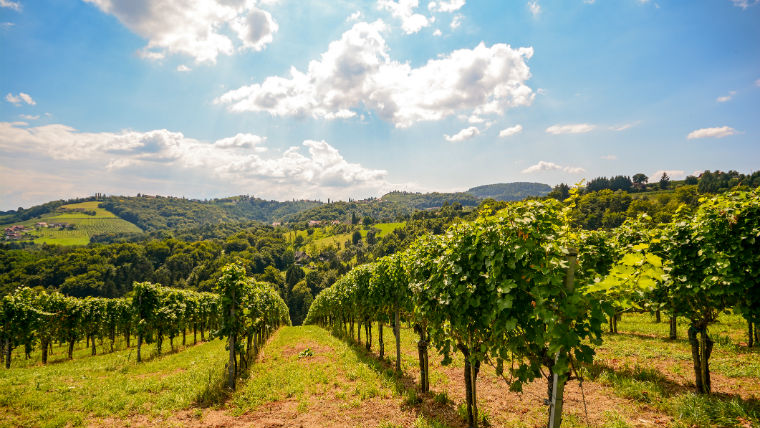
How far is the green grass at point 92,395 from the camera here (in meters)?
9.15

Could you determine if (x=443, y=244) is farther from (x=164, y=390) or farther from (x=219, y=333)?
(x=164, y=390)

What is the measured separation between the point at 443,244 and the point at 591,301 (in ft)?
14.4

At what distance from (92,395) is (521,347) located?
15.7 metres

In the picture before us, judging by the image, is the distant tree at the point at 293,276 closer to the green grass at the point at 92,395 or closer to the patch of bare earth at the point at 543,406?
the green grass at the point at 92,395

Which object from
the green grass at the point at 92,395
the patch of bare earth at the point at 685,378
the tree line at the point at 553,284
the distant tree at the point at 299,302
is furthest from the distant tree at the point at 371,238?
the tree line at the point at 553,284

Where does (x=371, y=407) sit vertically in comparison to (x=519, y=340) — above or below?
below

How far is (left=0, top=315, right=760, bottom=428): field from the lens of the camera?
7.85m

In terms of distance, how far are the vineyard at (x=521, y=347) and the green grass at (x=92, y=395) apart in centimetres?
8

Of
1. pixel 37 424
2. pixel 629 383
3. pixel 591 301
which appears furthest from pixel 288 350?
pixel 591 301

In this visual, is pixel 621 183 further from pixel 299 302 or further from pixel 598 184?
pixel 299 302

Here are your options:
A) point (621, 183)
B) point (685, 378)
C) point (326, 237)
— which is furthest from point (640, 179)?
point (685, 378)

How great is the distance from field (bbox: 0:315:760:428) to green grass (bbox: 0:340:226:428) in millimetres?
36

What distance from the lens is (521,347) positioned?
5.17 m

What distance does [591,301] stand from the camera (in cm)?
369
